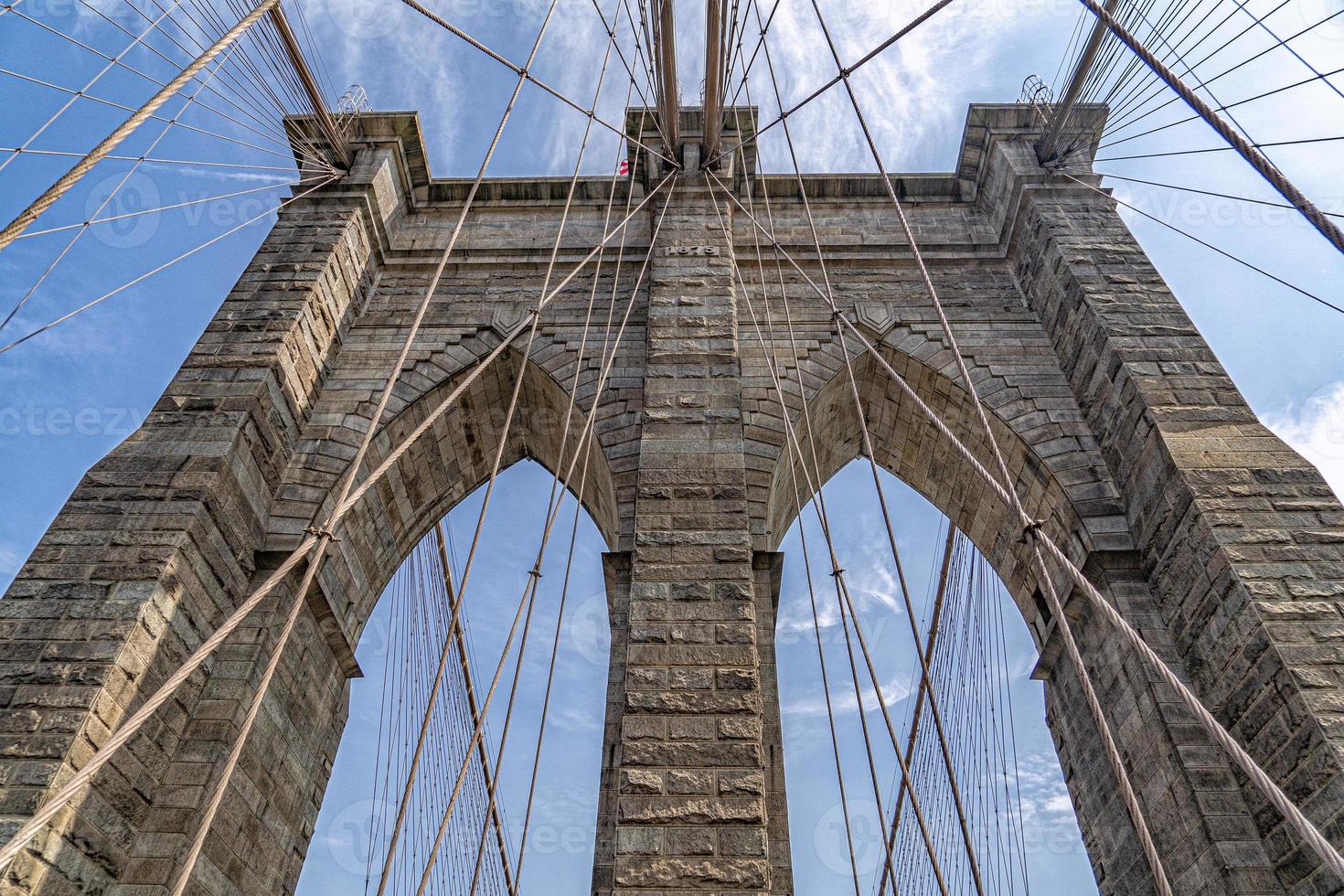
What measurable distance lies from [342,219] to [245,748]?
514 centimetres

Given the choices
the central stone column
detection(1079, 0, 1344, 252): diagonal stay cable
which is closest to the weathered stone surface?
the central stone column

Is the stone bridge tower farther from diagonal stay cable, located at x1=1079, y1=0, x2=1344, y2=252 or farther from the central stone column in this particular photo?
diagonal stay cable, located at x1=1079, y1=0, x2=1344, y2=252

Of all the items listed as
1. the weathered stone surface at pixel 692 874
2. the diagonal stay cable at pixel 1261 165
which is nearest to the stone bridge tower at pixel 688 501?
the weathered stone surface at pixel 692 874

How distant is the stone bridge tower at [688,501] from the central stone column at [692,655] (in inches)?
0.8

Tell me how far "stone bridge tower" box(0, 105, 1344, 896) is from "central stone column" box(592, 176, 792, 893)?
21 mm

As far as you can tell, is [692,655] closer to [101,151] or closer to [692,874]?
[692,874]

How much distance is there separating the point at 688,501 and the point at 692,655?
1228 millimetres

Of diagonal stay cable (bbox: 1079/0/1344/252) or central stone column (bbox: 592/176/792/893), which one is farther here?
central stone column (bbox: 592/176/792/893)

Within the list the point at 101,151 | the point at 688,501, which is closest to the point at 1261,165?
the point at 688,501

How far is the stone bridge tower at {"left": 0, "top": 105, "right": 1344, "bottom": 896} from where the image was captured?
518 centimetres

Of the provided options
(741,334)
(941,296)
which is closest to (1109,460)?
(941,296)

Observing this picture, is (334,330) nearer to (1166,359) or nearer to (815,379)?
(815,379)

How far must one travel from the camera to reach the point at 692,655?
211 inches

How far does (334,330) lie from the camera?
862 cm
